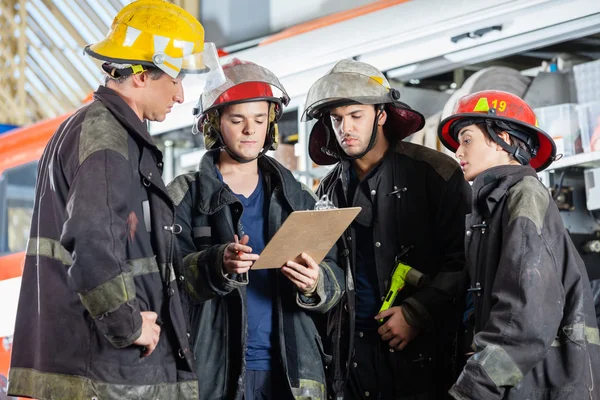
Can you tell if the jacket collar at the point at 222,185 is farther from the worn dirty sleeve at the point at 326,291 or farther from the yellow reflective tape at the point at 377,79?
the yellow reflective tape at the point at 377,79

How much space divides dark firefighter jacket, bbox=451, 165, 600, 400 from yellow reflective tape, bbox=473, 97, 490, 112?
315 millimetres

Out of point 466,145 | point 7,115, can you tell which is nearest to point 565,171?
point 466,145

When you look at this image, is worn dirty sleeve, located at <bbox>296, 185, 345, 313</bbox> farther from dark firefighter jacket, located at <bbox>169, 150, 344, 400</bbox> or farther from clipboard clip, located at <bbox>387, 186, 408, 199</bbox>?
clipboard clip, located at <bbox>387, 186, 408, 199</bbox>

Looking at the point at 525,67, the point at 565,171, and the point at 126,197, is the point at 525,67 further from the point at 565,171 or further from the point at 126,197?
the point at 126,197

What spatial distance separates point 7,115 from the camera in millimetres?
11164

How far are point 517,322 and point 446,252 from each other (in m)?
0.74

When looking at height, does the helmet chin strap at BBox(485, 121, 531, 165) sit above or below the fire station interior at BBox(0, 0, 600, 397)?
below

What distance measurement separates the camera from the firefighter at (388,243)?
3.01m

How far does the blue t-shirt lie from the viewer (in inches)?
109

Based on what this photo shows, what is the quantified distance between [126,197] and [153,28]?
0.55 metres

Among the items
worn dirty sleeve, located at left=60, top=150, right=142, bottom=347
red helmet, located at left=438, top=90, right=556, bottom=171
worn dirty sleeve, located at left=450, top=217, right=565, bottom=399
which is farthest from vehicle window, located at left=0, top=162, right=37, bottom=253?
worn dirty sleeve, located at left=450, top=217, right=565, bottom=399

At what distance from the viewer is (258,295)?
112 inches

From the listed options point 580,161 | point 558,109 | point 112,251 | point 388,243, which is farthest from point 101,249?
point 558,109

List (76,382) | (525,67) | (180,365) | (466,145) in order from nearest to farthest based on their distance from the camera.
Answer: (76,382)
(180,365)
(466,145)
(525,67)
